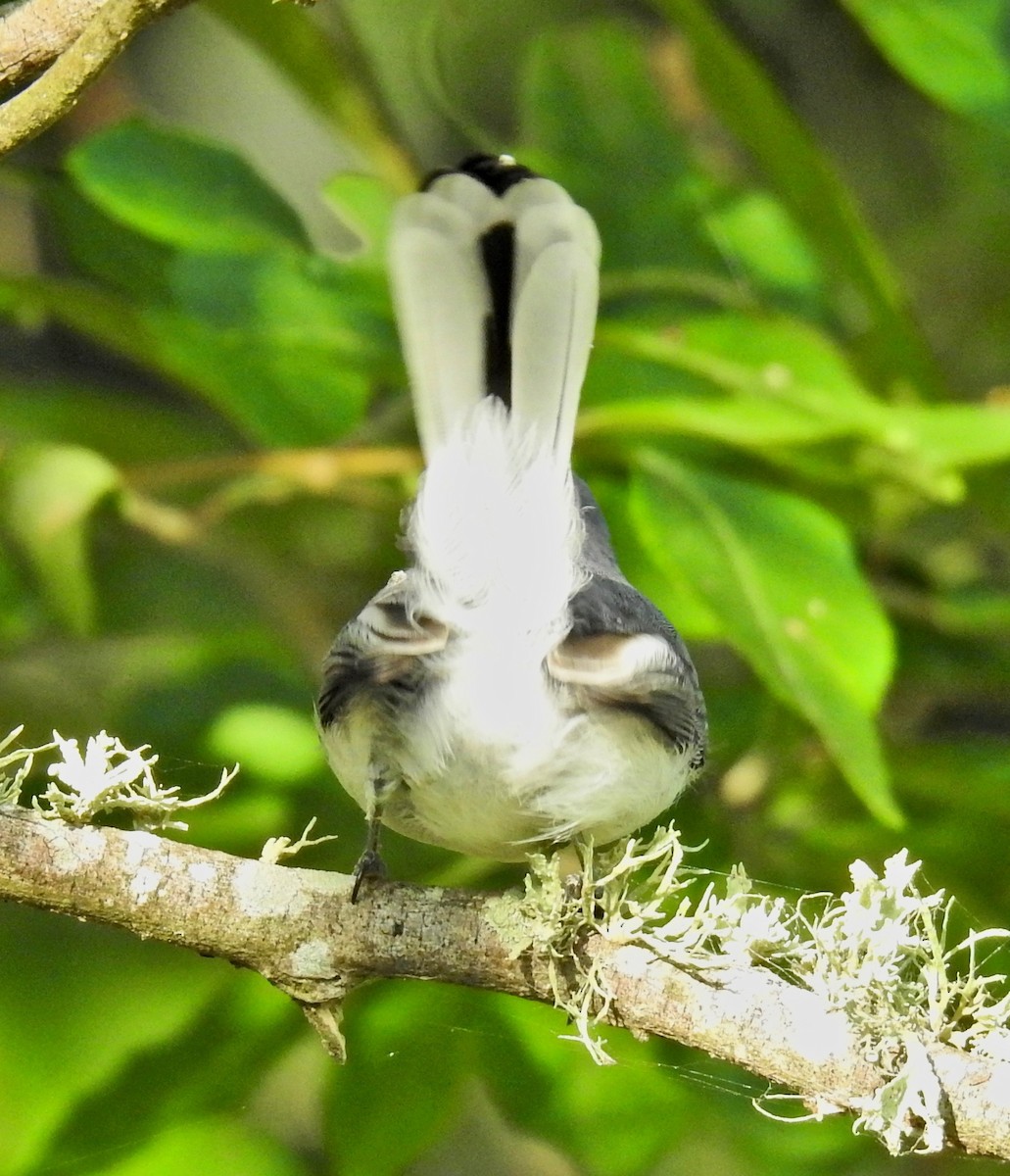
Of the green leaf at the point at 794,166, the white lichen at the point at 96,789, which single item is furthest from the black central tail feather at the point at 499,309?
the green leaf at the point at 794,166

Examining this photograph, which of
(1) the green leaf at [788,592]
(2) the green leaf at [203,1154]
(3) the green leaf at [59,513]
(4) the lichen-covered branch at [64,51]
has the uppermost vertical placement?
(4) the lichen-covered branch at [64,51]

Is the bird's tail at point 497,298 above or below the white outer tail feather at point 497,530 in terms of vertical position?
above

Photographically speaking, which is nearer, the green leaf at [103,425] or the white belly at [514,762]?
the white belly at [514,762]

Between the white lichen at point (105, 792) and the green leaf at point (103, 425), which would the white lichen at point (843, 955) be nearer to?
the white lichen at point (105, 792)

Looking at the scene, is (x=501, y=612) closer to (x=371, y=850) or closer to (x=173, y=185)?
(x=371, y=850)

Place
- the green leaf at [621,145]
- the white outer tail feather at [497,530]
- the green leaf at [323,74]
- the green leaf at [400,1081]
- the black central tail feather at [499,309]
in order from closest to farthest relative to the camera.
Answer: the white outer tail feather at [497,530]
the black central tail feather at [499,309]
the green leaf at [400,1081]
the green leaf at [323,74]
the green leaf at [621,145]

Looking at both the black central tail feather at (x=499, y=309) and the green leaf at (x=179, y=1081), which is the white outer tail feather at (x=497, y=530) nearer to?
the black central tail feather at (x=499, y=309)

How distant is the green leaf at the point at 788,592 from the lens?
1.28m

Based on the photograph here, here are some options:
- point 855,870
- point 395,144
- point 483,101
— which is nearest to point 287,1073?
point 855,870

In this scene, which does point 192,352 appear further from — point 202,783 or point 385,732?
point 385,732

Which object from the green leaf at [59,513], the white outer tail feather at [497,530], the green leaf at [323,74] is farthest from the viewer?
the green leaf at [323,74]

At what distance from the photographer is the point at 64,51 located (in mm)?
938

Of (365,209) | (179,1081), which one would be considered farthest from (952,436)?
(179,1081)

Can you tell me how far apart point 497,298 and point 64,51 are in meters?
0.37
